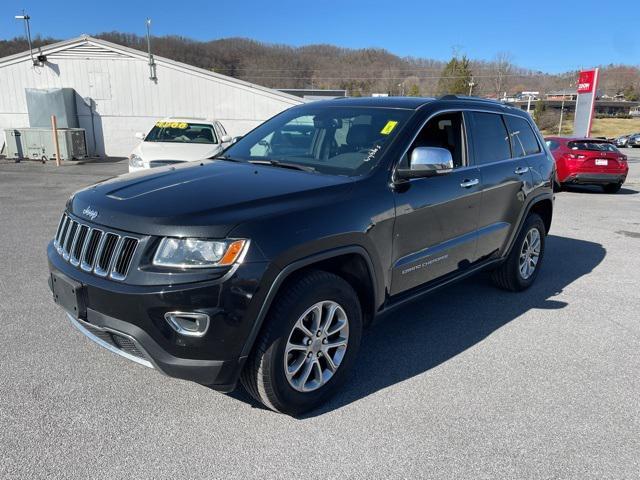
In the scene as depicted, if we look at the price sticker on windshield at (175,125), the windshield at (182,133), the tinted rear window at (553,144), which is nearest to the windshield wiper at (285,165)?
the windshield at (182,133)

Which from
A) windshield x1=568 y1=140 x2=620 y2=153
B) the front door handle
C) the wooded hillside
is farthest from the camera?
the wooded hillside

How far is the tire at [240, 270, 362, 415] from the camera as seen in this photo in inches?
106

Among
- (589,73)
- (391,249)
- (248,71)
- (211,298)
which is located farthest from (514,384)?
(248,71)

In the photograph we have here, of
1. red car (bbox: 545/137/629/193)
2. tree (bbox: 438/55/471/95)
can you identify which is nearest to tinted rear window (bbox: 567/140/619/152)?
red car (bbox: 545/137/629/193)

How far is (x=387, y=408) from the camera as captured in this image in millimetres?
3068

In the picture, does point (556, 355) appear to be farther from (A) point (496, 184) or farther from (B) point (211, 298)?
(B) point (211, 298)

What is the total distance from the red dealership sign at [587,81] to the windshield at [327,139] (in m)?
21.9

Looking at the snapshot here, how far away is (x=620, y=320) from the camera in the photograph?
4590 mm

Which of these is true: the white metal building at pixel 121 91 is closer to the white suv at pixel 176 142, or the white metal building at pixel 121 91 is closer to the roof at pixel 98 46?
the roof at pixel 98 46

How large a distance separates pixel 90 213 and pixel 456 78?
82.0m

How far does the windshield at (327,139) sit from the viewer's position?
3.46 meters

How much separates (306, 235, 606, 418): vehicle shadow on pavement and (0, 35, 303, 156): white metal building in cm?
1679

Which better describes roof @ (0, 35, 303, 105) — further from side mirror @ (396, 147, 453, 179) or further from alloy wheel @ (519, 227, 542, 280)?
side mirror @ (396, 147, 453, 179)

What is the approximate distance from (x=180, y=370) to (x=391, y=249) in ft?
4.97
